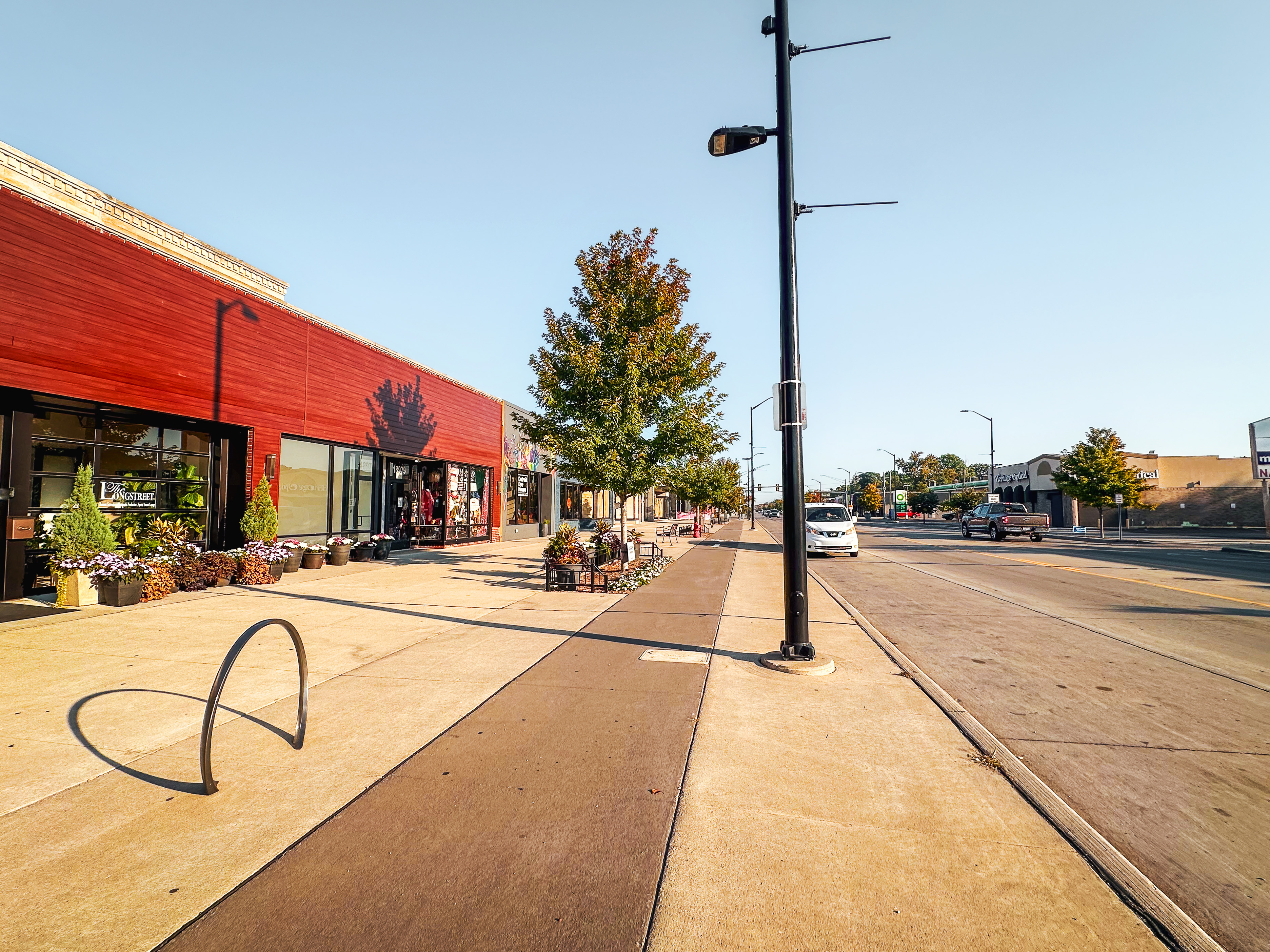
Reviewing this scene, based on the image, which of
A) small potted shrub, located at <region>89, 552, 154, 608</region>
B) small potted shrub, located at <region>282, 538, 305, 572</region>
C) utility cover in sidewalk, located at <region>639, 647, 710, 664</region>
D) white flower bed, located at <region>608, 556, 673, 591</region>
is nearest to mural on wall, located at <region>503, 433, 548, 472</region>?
white flower bed, located at <region>608, 556, 673, 591</region>

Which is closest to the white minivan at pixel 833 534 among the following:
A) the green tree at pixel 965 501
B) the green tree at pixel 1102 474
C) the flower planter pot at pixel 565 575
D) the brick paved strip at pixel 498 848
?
the flower planter pot at pixel 565 575

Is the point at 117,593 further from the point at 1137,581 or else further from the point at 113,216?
the point at 1137,581

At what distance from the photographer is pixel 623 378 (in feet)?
44.4

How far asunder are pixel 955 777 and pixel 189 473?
14.9 m

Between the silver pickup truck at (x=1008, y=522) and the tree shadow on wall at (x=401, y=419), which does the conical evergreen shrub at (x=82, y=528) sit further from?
the silver pickup truck at (x=1008, y=522)

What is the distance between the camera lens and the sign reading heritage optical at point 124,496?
1166 centimetres

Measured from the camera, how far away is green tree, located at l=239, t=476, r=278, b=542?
13344 mm

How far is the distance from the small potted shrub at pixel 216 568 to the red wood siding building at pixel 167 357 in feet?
7.48

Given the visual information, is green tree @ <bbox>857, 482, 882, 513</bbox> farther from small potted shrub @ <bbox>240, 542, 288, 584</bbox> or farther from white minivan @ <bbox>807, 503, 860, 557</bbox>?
small potted shrub @ <bbox>240, 542, 288, 584</bbox>

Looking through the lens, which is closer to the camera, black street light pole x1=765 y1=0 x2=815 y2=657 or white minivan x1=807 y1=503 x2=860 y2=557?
black street light pole x1=765 y1=0 x2=815 y2=657

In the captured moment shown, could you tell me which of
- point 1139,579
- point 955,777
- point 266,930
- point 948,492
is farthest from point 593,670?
point 948,492

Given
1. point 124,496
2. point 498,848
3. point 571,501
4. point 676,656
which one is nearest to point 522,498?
point 571,501

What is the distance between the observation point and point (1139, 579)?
14375 mm

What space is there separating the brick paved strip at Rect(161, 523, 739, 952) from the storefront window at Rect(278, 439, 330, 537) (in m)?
12.3
